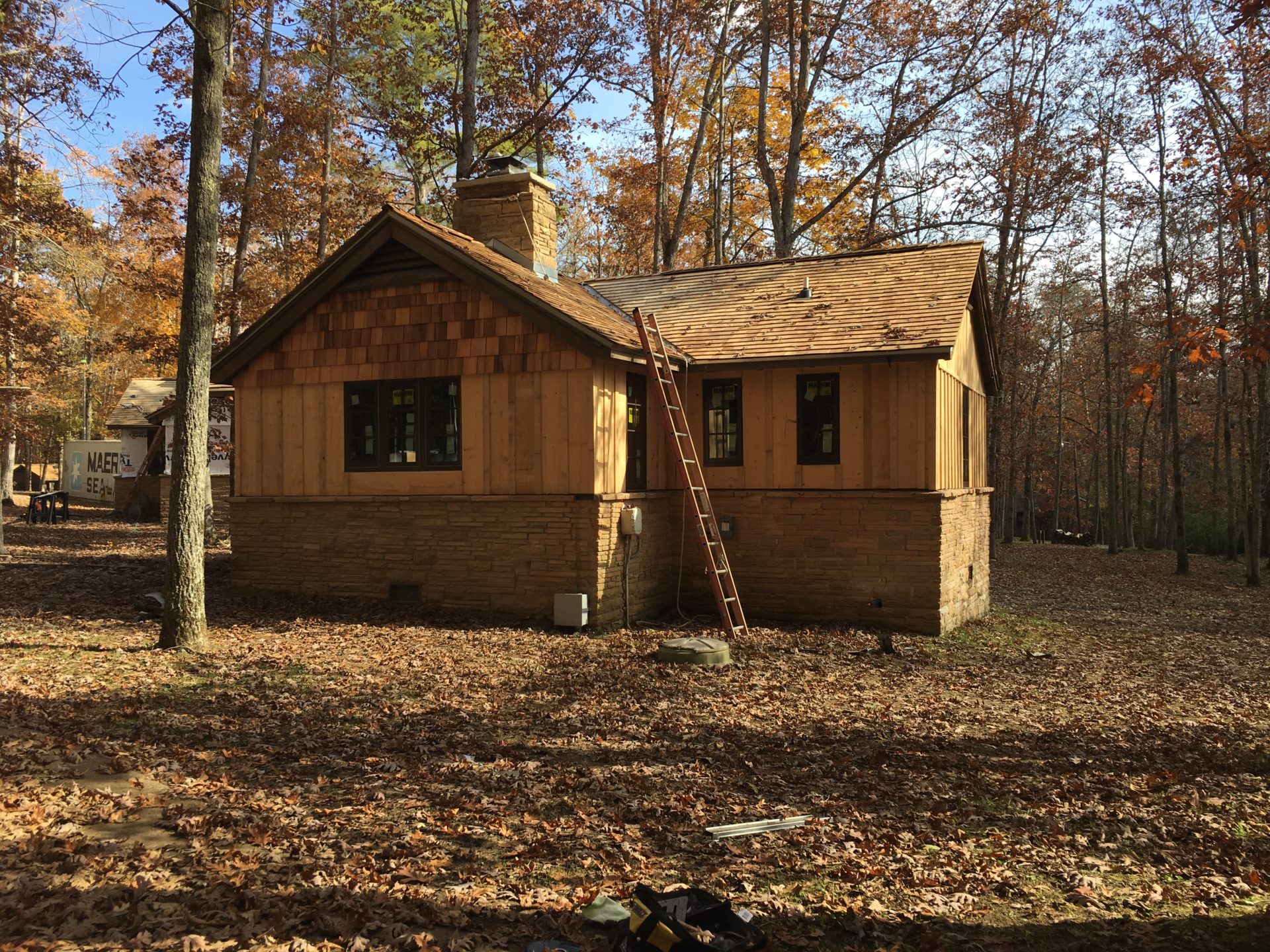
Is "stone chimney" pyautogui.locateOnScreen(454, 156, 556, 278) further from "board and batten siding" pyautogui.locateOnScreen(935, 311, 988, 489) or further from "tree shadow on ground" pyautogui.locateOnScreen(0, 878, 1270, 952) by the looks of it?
"tree shadow on ground" pyautogui.locateOnScreen(0, 878, 1270, 952)

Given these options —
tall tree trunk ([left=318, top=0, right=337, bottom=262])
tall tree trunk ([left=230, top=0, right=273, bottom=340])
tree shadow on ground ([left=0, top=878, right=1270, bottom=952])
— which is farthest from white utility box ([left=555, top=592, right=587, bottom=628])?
tall tree trunk ([left=318, top=0, right=337, bottom=262])

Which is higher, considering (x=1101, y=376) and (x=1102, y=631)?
(x=1101, y=376)

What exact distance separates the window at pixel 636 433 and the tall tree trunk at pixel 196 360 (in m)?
5.97

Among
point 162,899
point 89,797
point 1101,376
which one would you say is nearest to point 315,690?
point 89,797

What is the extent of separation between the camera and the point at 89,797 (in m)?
5.31

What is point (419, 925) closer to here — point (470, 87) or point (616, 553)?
point (616, 553)

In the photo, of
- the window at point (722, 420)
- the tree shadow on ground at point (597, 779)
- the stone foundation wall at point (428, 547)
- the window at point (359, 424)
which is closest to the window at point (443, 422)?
the stone foundation wall at point (428, 547)

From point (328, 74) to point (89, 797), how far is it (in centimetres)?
2334

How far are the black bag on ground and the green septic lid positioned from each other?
19.9 feet

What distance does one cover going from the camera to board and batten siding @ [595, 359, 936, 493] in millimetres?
12969

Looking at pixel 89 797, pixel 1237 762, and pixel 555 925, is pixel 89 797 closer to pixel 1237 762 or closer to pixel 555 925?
pixel 555 925

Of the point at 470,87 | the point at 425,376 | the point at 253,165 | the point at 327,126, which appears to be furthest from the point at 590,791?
the point at 327,126

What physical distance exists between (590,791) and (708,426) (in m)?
9.11

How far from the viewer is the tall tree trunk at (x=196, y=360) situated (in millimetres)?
9805
